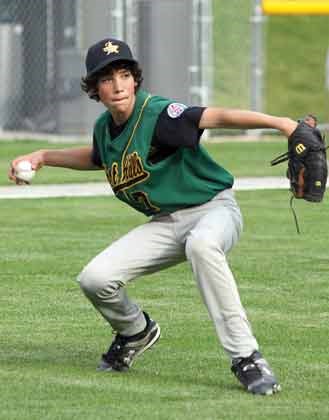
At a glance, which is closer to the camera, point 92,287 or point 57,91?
point 92,287

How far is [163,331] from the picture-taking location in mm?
7504

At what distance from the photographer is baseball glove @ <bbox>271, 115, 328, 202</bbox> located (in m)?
5.94

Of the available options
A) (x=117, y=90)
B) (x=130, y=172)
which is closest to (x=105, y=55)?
(x=117, y=90)

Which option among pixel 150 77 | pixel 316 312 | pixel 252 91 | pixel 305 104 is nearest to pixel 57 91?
pixel 150 77

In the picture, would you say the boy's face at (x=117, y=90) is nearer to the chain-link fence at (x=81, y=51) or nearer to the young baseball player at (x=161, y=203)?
the young baseball player at (x=161, y=203)

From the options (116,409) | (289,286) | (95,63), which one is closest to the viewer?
(116,409)

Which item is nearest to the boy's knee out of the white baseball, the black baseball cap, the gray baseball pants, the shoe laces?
the gray baseball pants

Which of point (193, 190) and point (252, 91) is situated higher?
point (193, 190)

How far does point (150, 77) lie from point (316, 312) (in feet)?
45.0

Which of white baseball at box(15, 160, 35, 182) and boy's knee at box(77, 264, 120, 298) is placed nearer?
boy's knee at box(77, 264, 120, 298)

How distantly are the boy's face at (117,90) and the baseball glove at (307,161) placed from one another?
76cm

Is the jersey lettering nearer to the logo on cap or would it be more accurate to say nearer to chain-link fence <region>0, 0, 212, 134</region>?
the logo on cap

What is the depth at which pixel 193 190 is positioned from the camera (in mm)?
6328

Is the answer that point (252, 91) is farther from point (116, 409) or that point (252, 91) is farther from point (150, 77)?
point (116, 409)
